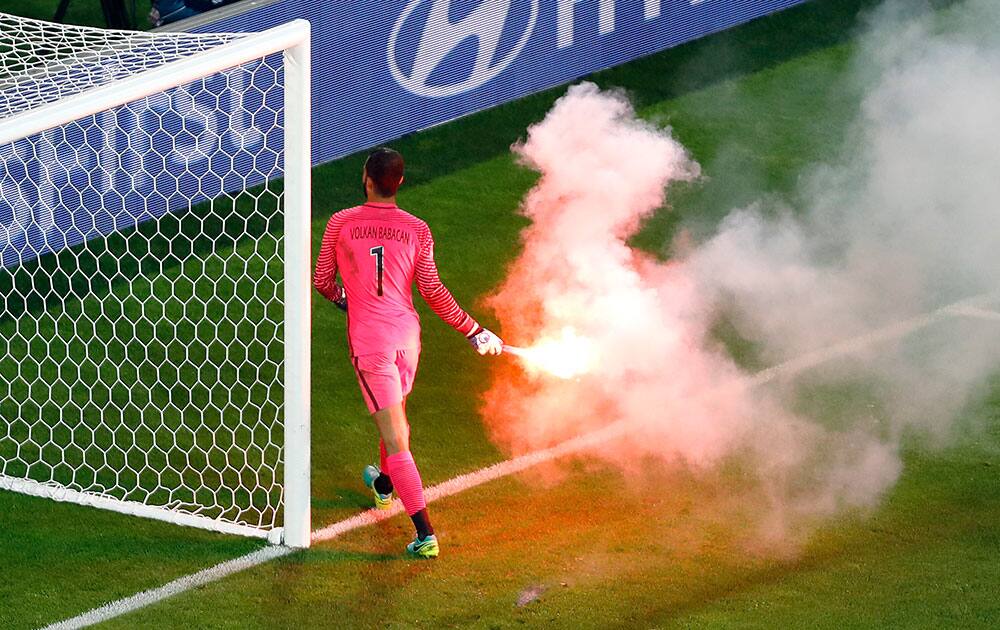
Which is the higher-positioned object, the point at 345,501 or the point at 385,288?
the point at 385,288

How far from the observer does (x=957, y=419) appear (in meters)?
7.36

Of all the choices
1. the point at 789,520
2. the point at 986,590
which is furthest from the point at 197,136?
the point at 986,590

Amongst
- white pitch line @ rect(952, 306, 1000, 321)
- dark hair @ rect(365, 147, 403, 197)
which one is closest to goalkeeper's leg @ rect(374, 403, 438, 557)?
dark hair @ rect(365, 147, 403, 197)

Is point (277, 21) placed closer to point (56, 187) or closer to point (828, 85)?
point (56, 187)

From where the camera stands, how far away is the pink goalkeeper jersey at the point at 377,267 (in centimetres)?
591

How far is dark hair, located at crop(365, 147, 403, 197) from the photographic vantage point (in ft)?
19.1

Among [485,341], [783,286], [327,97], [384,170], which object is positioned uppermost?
[327,97]

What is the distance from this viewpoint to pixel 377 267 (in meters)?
5.92

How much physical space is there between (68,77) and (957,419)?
15.8 feet

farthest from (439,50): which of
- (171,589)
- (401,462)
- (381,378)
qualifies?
(171,589)

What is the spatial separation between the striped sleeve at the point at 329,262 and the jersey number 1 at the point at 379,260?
184 mm

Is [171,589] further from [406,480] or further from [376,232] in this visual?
[376,232]

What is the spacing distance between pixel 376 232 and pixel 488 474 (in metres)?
1.54

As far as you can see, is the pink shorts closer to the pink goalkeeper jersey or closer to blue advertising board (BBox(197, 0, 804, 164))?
the pink goalkeeper jersey
